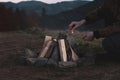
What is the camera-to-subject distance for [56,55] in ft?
22.4

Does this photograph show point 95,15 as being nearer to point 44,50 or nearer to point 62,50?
point 62,50

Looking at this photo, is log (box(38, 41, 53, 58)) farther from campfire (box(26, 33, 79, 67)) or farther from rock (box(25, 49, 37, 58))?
rock (box(25, 49, 37, 58))

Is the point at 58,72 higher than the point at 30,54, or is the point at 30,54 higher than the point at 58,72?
the point at 30,54

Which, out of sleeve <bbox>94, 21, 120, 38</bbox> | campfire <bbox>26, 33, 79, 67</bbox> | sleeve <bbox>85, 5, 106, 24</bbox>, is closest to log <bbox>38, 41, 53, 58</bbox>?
campfire <bbox>26, 33, 79, 67</bbox>

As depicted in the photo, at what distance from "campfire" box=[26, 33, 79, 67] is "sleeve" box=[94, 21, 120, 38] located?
56 cm

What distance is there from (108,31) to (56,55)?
95cm

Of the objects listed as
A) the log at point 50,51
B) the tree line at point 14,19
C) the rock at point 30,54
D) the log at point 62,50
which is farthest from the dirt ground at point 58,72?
the tree line at point 14,19

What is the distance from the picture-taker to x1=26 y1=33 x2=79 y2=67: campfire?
21.6 feet

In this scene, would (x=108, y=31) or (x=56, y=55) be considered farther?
(x=56, y=55)

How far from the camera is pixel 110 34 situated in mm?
6648

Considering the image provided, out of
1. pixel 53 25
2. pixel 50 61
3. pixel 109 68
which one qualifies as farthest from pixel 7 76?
pixel 53 25

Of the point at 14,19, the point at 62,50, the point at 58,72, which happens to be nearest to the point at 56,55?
Result: the point at 62,50

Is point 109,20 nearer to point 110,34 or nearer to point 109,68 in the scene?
point 110,34

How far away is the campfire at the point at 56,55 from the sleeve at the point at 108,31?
1.83 feet
